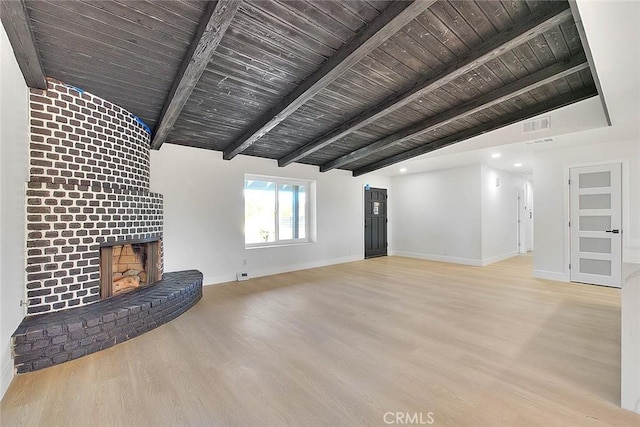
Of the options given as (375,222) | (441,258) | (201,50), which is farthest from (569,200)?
(201,50)

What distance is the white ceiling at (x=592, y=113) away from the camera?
198 cm

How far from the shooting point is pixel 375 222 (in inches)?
317

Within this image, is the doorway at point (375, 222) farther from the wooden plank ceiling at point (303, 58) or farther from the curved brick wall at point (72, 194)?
the curved brick wall at point (72, 194)

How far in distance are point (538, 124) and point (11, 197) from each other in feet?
20.7

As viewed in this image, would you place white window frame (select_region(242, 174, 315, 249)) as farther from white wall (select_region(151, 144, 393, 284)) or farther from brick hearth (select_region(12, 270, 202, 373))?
brick hearth (select_region(12, 270, 202, 373))

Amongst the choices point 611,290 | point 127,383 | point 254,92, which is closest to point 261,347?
point 127,383

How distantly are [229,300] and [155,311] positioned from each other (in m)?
1.15

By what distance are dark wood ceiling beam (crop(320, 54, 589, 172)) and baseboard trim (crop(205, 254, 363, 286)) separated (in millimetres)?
2928

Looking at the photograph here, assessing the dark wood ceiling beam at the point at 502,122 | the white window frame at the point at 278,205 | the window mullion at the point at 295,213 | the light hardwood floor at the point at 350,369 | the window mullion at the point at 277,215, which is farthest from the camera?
the window mullion at the point at 295,213

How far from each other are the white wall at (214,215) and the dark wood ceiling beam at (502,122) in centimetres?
221

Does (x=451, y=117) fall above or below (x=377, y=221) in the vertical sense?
above

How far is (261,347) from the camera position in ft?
8.43

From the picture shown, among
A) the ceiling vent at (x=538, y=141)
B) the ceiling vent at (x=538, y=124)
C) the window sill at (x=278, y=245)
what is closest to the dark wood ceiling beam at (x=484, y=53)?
the ceiling vent at (x=538, y=124)

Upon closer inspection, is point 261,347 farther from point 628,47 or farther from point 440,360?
point 628,47
